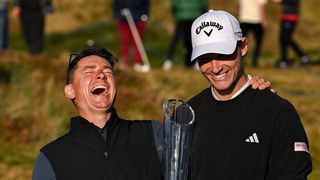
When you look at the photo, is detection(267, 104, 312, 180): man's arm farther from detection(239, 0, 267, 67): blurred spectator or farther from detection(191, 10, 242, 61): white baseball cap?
detection(239, 0, 267, 67): blurred spectator

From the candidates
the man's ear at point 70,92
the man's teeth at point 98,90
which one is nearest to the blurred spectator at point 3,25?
the man's ear at point 70,92

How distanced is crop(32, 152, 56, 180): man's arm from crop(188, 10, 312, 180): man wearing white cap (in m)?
0.82

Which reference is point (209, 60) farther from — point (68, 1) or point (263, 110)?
point (68, 1)

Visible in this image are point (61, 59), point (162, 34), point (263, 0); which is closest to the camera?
point (61, 59)

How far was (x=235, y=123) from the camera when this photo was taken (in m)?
5.39

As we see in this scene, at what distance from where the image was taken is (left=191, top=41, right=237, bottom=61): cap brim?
5.35m

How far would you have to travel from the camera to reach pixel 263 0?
56.9 ft

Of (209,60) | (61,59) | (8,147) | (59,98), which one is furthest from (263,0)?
(209,60)

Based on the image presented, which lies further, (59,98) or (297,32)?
(297,32)

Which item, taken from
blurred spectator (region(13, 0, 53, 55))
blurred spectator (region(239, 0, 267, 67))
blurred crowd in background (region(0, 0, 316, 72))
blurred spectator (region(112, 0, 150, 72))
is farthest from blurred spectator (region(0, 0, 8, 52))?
blurred spectator (region(239, 0, 267, 67))

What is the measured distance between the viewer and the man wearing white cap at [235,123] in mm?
5242

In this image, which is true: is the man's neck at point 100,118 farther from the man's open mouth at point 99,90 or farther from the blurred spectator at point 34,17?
the blurred spectator at point 34,17

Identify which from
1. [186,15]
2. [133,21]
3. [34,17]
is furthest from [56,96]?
[186,15]

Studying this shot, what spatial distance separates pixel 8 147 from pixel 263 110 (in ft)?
21.8
